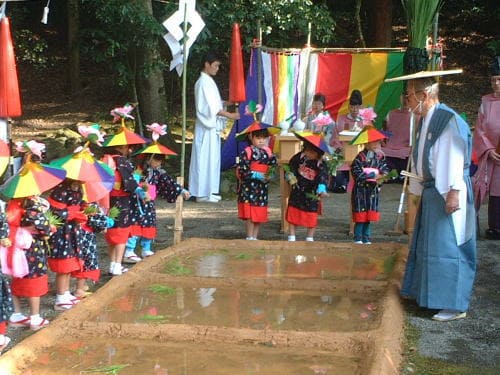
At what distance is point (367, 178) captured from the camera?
7.04 meters

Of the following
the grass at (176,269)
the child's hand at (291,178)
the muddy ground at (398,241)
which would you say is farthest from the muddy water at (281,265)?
the child's hand at (291,178)

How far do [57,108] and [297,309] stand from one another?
13307 mm

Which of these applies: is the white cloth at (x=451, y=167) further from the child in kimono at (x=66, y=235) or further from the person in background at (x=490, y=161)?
the person in background at (x=490, y=161)

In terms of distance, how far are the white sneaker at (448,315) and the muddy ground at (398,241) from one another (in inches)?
2.3

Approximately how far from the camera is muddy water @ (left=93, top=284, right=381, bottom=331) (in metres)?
4.75

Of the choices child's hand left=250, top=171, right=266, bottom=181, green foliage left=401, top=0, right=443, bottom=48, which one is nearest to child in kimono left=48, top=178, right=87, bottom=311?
child's hand left=250, top=171, right=266, bottom=181

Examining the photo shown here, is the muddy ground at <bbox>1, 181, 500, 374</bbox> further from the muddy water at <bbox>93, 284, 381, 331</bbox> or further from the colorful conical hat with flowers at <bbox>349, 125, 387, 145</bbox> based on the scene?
the colorful conical hat with flowers at <bbox>349, 125, 387, 145</bbox>

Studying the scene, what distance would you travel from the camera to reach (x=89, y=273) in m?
5.39

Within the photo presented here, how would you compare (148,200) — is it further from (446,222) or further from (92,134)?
(446,222)

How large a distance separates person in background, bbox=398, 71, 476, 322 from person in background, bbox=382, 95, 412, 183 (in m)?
6.01

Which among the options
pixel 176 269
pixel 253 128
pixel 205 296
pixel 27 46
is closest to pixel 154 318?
pixel 205 296

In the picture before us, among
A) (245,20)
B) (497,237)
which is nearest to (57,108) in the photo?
(245,20)

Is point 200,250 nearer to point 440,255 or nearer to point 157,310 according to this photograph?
point 157,310

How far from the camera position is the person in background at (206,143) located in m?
9.84
